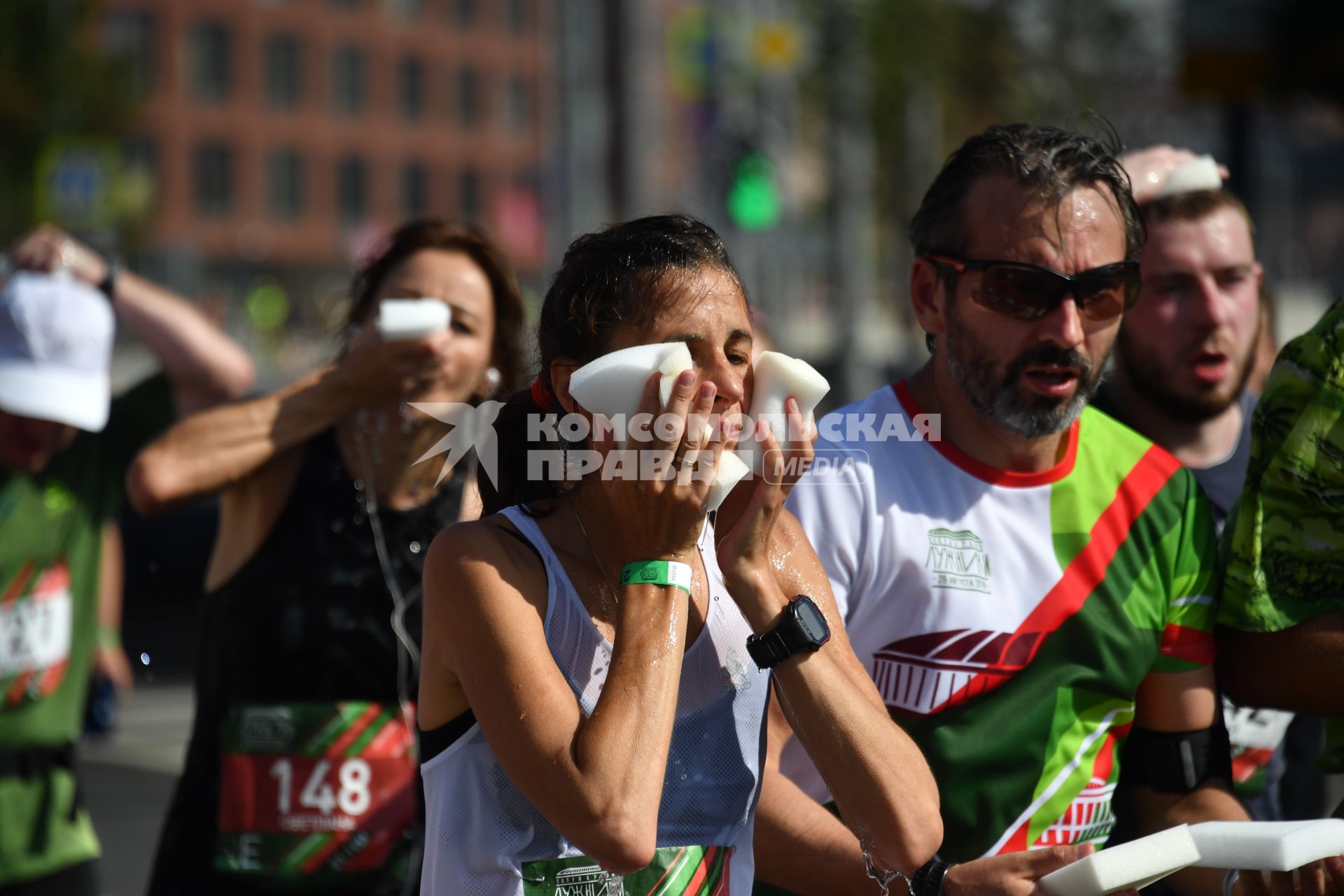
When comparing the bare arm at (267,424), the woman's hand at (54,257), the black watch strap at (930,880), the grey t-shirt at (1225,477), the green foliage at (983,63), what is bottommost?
the black watch strap at (930,880)

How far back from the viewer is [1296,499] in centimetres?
263

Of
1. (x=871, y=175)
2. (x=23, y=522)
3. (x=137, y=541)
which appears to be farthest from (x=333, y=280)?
(x=23, y=522)

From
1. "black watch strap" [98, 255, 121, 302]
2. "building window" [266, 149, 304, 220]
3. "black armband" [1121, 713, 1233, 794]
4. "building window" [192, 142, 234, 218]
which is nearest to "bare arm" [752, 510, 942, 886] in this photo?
"black armband" [1121, 713, 1233, 794]

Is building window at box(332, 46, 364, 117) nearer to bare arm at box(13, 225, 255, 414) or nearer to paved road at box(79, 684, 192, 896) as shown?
paved road at box(79, 684, 192, 896)

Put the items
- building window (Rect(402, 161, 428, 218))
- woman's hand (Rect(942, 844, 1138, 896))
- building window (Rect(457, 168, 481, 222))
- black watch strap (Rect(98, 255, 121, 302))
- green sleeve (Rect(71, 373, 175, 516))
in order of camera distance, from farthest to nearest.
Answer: building window (Rect(457, 168, 481, 222)), building window (Rect(402, 161, 428, 218)), black watch strap (Rect(98, 255, 121, 302)), green sleeve (Rect(71, 373, 175, 516)), woman's hand (Rect(942, 844, 1138, 896))

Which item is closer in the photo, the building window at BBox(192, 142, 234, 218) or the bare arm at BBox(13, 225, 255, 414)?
the bare arm at BBox(13, 225, 255, 414)

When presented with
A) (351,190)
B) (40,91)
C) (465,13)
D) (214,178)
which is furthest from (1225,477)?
(465,13)

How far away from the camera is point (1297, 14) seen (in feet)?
34.1

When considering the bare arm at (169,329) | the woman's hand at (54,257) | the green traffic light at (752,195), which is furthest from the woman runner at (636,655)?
the green traffic light at (752,195)

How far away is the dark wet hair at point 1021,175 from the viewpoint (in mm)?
2850

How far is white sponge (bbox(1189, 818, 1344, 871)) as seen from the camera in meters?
2.20

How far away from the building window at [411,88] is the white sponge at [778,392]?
229 feet

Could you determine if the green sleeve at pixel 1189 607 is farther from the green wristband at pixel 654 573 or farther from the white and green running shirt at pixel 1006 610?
the green wristband at pixel 654 573

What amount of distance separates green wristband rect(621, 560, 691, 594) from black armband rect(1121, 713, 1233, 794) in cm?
115
